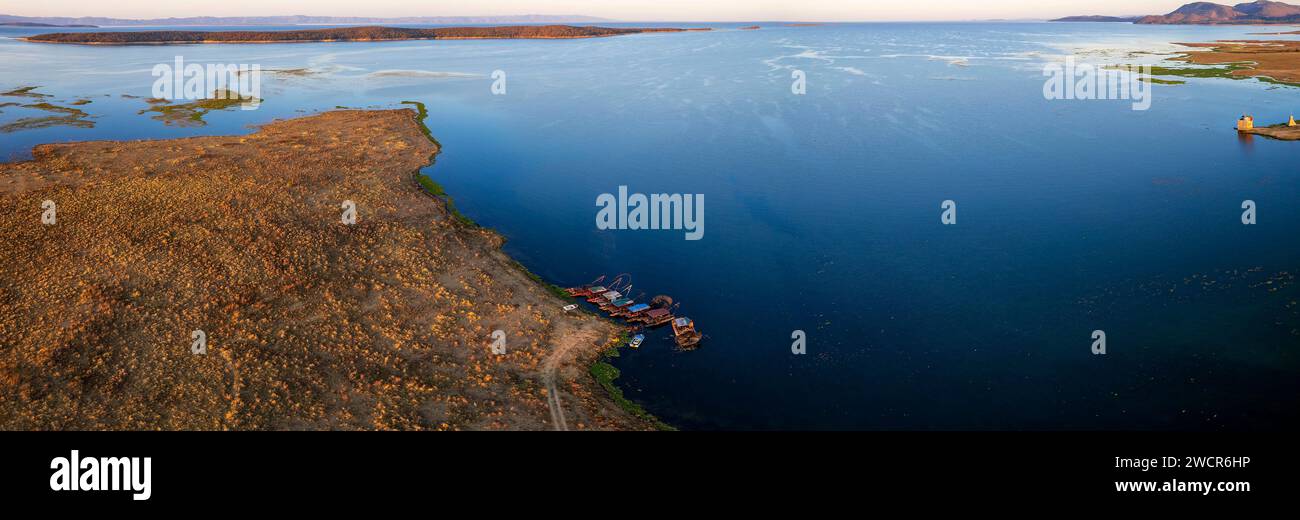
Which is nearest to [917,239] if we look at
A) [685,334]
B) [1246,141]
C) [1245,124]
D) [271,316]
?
[685,334]

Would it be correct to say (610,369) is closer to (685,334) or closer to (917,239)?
(685,334)

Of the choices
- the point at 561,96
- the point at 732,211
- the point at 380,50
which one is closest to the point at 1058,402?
the point at 732,211

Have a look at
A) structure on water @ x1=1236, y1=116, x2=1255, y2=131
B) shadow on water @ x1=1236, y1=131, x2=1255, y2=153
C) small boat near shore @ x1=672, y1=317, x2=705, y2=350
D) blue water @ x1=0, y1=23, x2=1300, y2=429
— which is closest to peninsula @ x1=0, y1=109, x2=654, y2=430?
small boat near shore @ x1=672, y1=317, x2=705, y2=350

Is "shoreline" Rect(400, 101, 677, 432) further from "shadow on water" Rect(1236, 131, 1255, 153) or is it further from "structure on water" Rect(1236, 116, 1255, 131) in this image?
"structure on water" Rect(1236, 116, 1255, 131)

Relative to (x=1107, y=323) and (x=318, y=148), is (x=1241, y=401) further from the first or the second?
(x=318, y=148)

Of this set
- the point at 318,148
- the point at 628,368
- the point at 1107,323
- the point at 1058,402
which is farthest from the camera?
the point at 318,148
